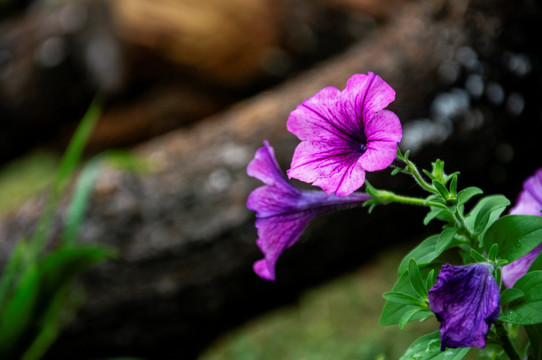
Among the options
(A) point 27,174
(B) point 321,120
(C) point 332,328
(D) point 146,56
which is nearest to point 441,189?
(B) point 321,120

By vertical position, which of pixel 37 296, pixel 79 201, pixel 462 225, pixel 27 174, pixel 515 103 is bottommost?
pixel 27 174

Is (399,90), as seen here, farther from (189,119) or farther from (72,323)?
(189,119)

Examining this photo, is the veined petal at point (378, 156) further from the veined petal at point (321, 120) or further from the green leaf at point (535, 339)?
the green leaf at point (535, 339)

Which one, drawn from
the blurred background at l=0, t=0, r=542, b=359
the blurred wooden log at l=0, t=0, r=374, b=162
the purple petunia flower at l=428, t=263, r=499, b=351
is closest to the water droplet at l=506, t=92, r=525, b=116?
the blurred background at l=0, t=0, r=542, b=359

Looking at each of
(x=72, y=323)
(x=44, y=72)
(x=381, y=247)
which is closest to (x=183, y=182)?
(x=72, y=323)

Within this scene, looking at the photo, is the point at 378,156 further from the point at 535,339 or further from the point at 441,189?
the point at 535,339
